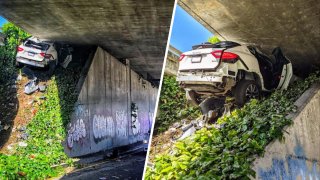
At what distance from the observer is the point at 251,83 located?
292 centimetres

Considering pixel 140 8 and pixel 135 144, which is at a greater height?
pixel 140 8

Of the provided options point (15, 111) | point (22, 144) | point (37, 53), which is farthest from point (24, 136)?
point (37, 53)

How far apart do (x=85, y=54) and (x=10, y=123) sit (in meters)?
3.23

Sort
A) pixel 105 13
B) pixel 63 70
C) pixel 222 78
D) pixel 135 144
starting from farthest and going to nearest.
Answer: pixel 135 144, pixel 63 70, pixel 105 13, pixel 222 78

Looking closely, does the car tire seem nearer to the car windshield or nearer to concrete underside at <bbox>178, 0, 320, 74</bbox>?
the car windshield

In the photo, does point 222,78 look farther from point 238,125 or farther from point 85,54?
point 85,54

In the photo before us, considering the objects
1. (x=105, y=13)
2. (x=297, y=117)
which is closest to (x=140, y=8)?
(x=105, y=13)

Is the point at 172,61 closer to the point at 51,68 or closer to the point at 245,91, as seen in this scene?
the point at 245,91

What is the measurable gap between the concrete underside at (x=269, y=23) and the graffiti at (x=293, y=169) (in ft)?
2.90

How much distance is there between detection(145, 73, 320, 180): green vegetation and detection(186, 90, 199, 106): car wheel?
24 cm

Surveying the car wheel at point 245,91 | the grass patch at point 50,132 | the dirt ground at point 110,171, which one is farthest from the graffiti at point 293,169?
the grass patch at point 50,132

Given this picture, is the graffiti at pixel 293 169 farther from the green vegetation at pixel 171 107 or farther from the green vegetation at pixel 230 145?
the green vegetation at pixel 171 107

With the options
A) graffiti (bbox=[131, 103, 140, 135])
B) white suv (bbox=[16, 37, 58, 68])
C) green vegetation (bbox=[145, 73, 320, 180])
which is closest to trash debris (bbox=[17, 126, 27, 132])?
white suv (bbox=[16, 37, 58, 68])

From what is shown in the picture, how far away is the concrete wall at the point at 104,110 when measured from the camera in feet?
35.0
